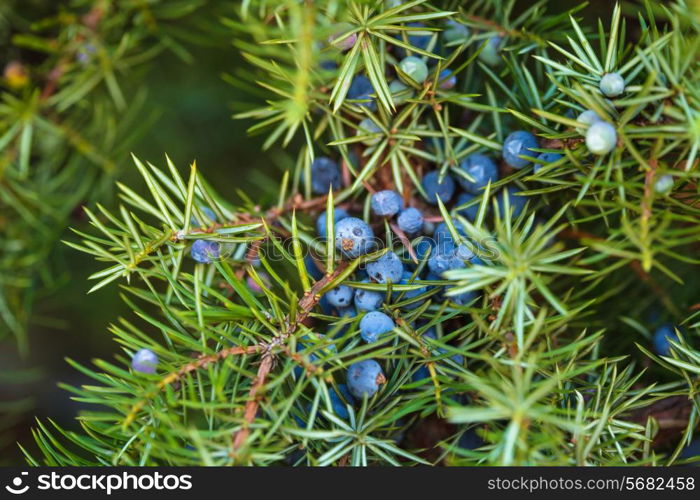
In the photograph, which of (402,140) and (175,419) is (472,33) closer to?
(402,140)

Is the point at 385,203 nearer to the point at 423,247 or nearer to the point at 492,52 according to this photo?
the point at 423,247

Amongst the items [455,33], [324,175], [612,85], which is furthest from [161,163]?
[612,85]

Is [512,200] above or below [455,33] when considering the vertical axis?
below

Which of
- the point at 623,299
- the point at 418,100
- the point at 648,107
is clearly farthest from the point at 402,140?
the point at 623,299

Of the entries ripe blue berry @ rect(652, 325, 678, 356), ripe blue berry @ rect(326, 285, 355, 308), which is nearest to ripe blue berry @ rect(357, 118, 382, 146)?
ripe blue berry @ rect(326, 285, 355, 308)

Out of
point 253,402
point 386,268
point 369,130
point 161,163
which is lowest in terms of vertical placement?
point 253,402

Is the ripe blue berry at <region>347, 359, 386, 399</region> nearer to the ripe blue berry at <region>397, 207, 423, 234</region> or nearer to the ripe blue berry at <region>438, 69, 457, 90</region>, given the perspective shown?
the ripe blue berry at <region>397, 207, 423, 234</region>
